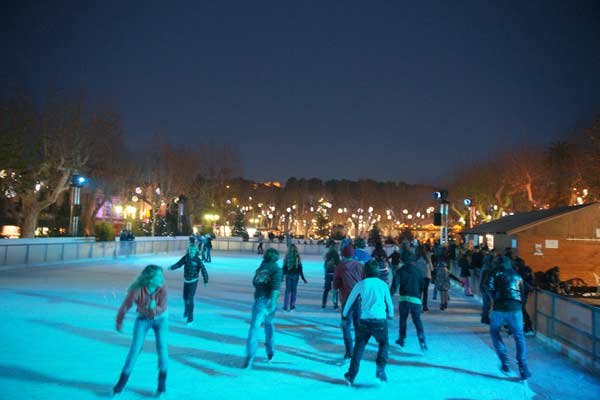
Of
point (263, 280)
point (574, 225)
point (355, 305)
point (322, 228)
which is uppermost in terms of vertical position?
point (322, 228)

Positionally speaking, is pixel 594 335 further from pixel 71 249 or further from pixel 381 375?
pixel 71 249

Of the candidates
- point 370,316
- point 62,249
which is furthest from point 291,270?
point 62,249

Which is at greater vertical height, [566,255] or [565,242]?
[565,242]

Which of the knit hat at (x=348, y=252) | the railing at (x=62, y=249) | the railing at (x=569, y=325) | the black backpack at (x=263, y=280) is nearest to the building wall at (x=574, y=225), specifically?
the railing at (x=569, y=325)

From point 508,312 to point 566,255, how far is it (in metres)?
16.7

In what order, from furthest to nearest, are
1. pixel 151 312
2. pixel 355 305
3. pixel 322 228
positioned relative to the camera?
pixel 322 228 → pixel 355 305 → pixel 151 312

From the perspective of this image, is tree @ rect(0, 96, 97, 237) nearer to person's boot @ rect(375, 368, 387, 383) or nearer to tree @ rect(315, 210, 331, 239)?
person's boot @ rect(375, 368, 387, 383)

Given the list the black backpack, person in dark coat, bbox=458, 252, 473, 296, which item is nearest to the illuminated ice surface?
the black backpack

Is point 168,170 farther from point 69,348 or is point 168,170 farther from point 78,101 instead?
point 69,348

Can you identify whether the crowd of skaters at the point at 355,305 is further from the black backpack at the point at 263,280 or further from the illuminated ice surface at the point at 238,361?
the illuminated ice surface at the point at 238,361

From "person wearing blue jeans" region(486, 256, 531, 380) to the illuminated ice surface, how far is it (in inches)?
11.4

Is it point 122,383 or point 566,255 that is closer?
point 122,383

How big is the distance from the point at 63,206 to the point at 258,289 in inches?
1787

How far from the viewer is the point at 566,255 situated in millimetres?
21141
